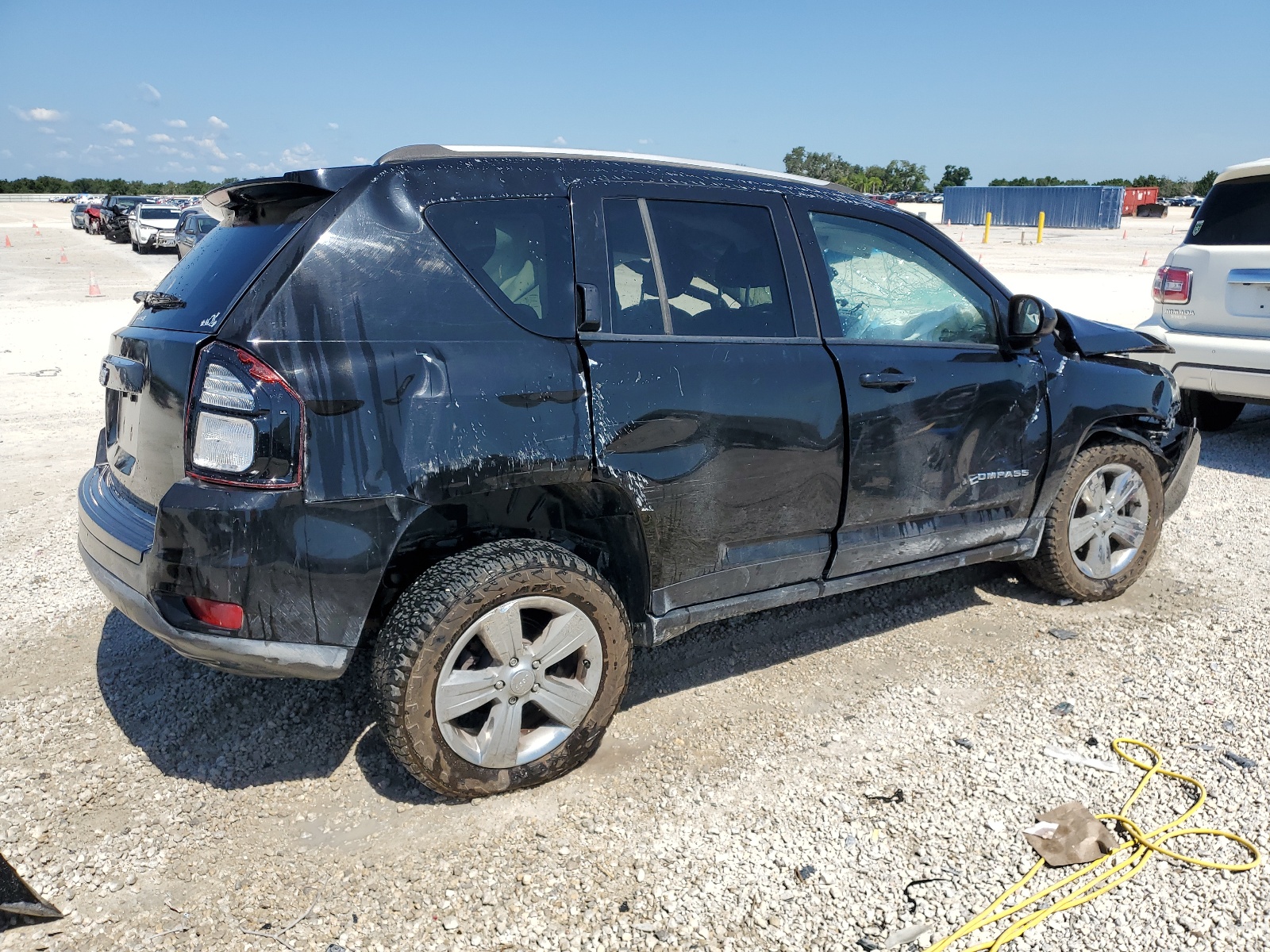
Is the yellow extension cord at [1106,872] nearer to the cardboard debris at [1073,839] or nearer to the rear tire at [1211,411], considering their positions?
the cardboard debris at [1073,839]

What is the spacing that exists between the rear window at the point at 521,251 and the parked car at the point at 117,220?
39.4 m

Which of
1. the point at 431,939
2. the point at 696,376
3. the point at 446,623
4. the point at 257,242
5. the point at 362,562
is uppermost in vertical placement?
the point at 257,242

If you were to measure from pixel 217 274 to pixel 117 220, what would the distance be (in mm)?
40632

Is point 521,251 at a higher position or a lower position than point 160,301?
higher

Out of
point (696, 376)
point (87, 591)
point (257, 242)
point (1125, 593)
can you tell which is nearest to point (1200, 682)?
point (1125, 593)

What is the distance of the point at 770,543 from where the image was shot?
11.1 feet

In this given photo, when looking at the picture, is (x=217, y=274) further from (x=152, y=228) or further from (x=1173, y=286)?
(x=152, y=228)

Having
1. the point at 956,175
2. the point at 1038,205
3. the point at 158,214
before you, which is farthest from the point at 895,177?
the point at 158,214

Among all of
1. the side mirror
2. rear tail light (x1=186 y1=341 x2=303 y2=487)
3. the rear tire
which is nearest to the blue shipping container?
the rear tire

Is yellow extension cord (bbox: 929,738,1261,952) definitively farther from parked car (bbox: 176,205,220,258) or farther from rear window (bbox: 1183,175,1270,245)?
parked car (bbox: 176,205,220,258)

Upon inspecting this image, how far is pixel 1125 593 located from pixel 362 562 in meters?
3.78

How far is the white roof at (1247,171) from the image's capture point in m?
6.32

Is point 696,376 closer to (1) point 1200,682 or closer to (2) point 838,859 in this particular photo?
(2) point 838,859

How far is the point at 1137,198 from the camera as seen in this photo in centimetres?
6084
